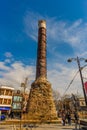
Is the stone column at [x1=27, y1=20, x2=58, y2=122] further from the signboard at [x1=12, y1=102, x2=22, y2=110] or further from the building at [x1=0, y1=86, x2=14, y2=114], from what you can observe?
the signboard at [x1=12, y1=102, x2=22, y2=110]

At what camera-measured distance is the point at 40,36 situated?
3366 centimetres

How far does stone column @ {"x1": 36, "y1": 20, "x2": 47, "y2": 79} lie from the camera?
103 feet

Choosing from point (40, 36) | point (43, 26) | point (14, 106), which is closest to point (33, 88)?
point (40, 36)

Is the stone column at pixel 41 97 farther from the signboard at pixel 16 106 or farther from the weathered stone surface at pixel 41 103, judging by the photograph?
the signboard at pixel 16 106

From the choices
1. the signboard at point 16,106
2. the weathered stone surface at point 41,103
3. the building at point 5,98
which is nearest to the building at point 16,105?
the signboard at point 16,106

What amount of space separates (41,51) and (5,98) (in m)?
17.3

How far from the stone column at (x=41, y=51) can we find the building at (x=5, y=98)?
49.8 ft

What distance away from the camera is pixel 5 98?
42219 mm

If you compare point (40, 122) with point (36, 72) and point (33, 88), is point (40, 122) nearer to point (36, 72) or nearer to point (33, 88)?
point (33, 88)

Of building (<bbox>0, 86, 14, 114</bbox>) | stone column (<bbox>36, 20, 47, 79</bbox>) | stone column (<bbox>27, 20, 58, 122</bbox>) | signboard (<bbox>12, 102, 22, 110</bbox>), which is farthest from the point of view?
signboard (<bbox>12, 102, 22, 110</bbox>)

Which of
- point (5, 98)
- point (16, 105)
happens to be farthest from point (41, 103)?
point (16, 105)

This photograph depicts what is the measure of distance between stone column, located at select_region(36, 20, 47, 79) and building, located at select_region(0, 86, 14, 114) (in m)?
15.2

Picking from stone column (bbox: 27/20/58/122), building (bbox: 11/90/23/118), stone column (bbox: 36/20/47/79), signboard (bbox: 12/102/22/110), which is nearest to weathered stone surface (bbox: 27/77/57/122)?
stone column (bbox: 27/20/58/122)

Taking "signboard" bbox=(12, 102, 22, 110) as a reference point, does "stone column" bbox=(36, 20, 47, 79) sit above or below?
above
